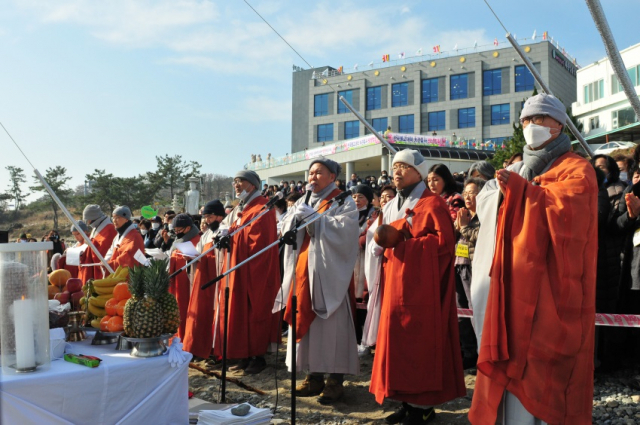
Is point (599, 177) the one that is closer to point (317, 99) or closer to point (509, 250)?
point (509, 250)

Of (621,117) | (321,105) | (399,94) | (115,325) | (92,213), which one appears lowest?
(115,325)

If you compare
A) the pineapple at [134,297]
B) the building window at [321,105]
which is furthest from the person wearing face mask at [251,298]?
the building window at [321,105]

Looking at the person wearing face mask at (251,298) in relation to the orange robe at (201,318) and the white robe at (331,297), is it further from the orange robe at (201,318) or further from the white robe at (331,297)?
the white robe at (331,297)

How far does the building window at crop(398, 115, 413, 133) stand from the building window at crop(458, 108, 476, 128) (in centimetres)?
486

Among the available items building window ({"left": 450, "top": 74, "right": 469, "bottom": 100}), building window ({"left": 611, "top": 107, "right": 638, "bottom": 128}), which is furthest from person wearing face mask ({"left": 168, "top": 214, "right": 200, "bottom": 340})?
building window ({"left": 450, "top": 74, "right": 469, "bottom": 100})

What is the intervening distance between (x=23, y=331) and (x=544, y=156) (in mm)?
3142

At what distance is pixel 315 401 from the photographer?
5227mm

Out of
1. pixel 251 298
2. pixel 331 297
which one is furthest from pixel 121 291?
pixel 251 298

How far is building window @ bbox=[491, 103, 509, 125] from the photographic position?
49.8 metres

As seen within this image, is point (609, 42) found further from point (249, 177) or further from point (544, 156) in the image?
point (249, 177)

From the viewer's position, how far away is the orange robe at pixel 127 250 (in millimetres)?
7742

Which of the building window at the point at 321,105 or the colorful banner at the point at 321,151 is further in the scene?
the building window at the point at 321,105

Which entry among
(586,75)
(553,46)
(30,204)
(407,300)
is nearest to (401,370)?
(407,300)

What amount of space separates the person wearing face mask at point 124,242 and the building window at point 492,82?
4745 cm
